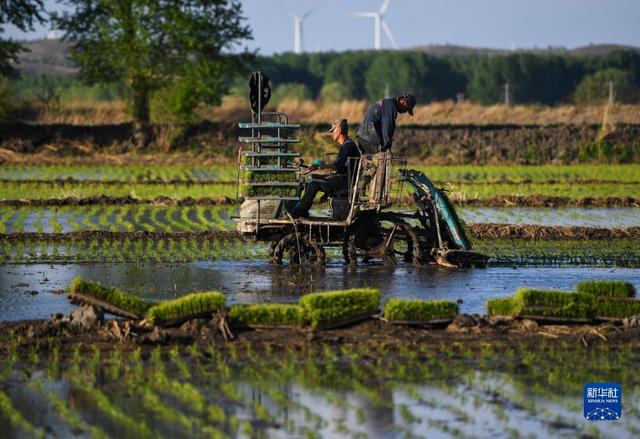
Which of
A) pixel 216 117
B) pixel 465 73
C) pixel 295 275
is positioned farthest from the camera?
pixel 465 73

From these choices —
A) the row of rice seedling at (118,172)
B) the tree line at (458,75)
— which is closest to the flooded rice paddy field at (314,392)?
the row of rice seedling at (118,172)

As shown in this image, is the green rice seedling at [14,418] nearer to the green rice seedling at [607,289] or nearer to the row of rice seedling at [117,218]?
the green rice seedling at [607,289]

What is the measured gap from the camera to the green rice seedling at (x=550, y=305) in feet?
41.8

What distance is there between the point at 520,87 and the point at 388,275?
9805 centimetres

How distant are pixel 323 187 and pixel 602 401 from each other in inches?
340

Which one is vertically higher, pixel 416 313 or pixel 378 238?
pixel 378 238

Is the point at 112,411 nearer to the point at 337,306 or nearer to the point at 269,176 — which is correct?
the point at 337,306

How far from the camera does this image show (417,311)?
12.7 m

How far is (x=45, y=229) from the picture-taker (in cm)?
2366

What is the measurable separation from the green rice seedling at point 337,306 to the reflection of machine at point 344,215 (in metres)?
5.09

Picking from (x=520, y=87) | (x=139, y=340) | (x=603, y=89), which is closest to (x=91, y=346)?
(x=139, y=340)

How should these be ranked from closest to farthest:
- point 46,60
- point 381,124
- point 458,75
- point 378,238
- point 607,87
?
1. point 381,124
2. point 378,238
3. point 607,87
4. point 458,75
5. point 46,60

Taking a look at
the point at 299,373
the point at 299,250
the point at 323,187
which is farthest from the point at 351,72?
the point at 299,373

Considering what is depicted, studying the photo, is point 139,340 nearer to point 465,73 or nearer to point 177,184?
point 177,184
